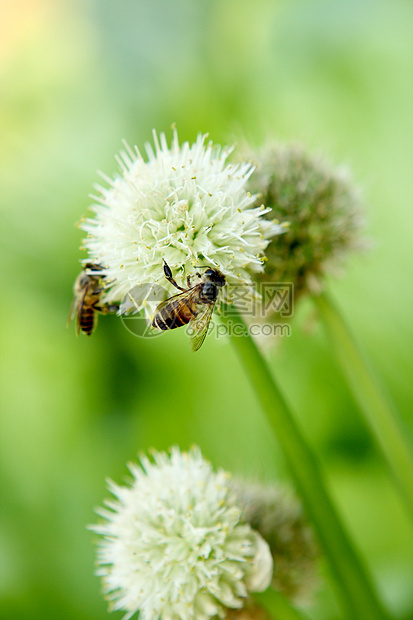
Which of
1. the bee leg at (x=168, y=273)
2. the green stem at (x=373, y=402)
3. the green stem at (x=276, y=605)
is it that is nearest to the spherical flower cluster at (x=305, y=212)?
the green stem at (x=373, y=402)

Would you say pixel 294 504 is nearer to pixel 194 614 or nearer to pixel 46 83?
pixel 194 614

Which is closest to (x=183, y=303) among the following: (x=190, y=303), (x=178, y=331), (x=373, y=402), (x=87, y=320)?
(x=190, y=303)

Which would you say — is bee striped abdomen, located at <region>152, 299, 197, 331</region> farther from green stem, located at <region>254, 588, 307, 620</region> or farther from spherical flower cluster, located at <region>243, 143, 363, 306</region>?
green stem, located at <region>254, 588, 307, 620</region>

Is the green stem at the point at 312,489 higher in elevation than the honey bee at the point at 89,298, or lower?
lower

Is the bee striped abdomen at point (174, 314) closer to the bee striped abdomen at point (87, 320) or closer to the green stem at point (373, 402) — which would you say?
the bee striped abdomen at point (87, 320)

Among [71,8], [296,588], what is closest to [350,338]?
[296,588]

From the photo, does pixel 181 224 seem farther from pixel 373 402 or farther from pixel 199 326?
pixel 373 402
